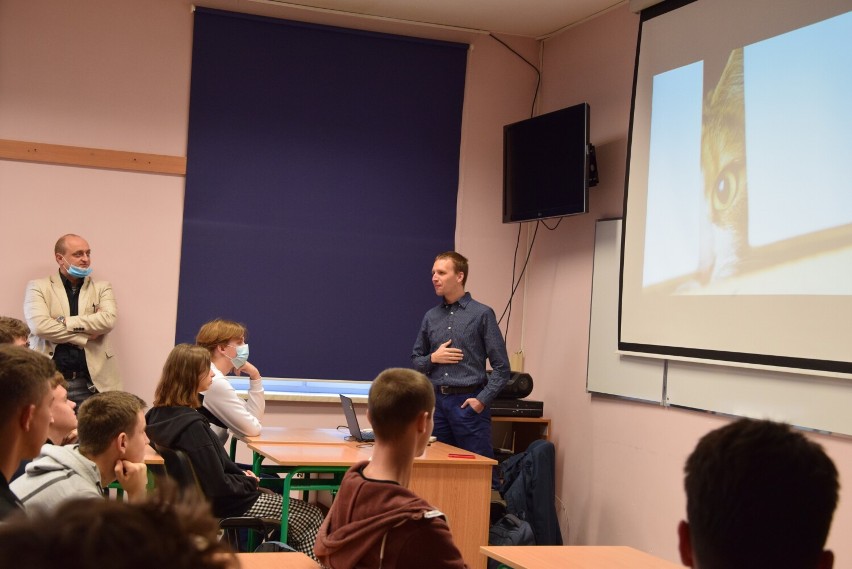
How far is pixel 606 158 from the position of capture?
611 centimetres

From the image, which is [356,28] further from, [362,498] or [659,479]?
[362,498]

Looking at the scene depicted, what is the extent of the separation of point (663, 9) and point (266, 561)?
406 cm

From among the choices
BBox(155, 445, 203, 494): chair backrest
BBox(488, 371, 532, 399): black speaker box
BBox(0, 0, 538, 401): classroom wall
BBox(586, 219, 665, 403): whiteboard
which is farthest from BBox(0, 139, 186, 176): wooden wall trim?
BBox(155, 445, 203, 494): chair backrest

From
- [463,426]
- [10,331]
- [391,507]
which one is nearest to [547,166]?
[463,426]

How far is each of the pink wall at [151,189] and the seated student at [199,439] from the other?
2.34m

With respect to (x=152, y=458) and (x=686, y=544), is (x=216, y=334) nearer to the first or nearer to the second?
(x=152, y=458)

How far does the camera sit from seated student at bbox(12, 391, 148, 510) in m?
2.61

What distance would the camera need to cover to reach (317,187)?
22.2 feet

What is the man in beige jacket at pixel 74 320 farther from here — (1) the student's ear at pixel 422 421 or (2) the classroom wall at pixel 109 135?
Result: (1) the student's ear at pixel 422 421

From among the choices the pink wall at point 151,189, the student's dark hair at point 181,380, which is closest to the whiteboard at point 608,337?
the pink wall at point 151,189

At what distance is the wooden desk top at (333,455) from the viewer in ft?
14.1

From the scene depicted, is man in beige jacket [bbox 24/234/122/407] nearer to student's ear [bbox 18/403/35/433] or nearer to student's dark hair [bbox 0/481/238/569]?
student's ear [bbox 18/403/35/433]

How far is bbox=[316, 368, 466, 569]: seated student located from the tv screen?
11.6 feet

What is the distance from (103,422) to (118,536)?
2423 mm
